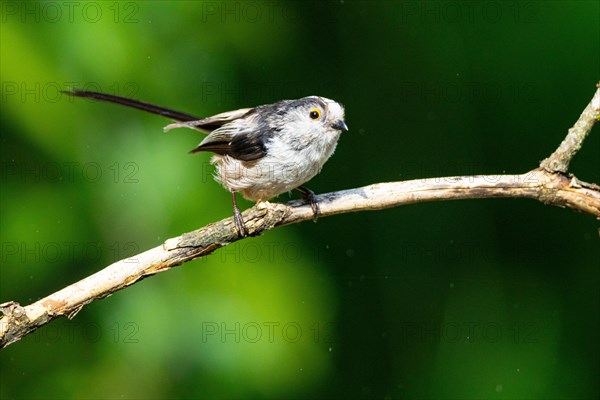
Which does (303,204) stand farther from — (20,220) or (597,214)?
(20,220)

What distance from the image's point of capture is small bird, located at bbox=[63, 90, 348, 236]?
3311mm

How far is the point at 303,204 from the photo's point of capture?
3.36m

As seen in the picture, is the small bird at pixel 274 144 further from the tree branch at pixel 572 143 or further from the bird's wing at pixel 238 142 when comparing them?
the tree branch at pixel 572 143

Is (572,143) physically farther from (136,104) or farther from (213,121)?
(136,104)

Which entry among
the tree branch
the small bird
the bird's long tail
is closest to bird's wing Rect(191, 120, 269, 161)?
the small bird

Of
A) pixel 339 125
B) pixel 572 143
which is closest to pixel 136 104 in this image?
pixel 339 125

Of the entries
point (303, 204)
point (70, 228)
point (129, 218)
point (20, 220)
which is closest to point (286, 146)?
point (303, 204)

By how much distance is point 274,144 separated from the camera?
338 cm

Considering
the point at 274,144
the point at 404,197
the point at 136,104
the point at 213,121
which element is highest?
the point at 136,104

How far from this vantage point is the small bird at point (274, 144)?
10.9ft

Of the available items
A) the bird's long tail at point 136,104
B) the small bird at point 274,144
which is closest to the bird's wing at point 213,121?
the small bird at point 274,144

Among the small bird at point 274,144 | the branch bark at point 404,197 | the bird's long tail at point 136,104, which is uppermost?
the bird's long tail at point 136,104

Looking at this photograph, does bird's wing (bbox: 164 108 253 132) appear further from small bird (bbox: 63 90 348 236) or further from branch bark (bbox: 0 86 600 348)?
branch bark (bbox: 0 86 600 348)

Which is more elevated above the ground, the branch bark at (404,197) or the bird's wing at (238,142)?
the bird's wing at (238,142)
